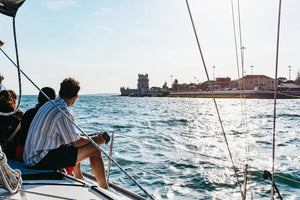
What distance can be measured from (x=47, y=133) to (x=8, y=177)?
579 millimetres

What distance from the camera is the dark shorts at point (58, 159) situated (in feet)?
6.99

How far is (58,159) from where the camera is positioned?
2.15 m

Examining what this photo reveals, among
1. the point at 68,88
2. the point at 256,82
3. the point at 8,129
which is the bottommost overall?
the point at 8,129

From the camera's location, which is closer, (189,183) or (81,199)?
(81,199)

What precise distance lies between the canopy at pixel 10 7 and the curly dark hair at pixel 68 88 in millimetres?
663

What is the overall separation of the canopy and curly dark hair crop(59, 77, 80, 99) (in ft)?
2.17

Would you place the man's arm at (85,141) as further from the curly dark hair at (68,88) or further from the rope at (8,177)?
the rope at (8,177)

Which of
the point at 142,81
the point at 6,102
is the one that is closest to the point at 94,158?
the point at 6,102

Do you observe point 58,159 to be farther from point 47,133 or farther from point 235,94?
point 235,94

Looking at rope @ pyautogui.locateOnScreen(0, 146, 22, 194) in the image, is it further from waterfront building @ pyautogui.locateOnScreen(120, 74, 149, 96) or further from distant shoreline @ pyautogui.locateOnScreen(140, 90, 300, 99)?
waterfront building @ pyautogui.locateOnScreen(120, 74, 149, 96)

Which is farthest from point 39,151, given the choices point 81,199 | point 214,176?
point 214,176

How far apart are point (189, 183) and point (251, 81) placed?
8757 cm

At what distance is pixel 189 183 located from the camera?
556 centimetres

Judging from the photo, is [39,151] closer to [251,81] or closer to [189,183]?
[189,183]
